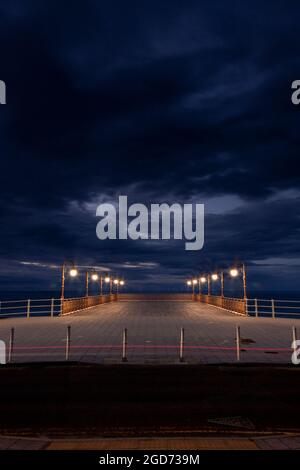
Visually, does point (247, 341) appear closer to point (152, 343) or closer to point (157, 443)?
point (152, 343)

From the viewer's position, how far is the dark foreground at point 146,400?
23.1 feet

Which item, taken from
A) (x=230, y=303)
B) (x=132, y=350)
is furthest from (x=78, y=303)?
(x=132, y=350)

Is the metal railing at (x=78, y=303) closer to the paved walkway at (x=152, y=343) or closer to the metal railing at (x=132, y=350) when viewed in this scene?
the paved walkway at (x=152, y=343)

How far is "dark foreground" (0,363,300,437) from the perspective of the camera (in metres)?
7.04

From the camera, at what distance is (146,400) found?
28.8ft

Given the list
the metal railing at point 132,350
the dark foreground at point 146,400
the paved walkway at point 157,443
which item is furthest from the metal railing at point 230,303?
the paved walkway at point 157,443

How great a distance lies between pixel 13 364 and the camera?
12.6m

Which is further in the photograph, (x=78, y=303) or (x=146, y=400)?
(x=78, y=303)

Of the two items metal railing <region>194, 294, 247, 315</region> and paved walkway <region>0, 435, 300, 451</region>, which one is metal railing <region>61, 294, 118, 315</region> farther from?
paved walkway <region>0, 435, 300, 451</region>

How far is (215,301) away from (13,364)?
124 feet

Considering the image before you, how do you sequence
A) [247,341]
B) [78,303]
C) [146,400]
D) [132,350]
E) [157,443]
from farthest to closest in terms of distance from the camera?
[78,303] → [247,341] → [132,350] → [146,400] → [157,443]
